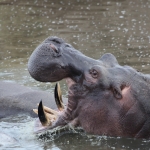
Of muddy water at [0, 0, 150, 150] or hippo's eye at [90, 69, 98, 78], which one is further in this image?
muddy water at [0, 0, 150, 150]

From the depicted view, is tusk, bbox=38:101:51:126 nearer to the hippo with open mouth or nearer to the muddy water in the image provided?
the hippo with open mouth

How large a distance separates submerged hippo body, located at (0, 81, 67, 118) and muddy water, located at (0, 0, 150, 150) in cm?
16

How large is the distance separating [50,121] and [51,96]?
3.98 ft

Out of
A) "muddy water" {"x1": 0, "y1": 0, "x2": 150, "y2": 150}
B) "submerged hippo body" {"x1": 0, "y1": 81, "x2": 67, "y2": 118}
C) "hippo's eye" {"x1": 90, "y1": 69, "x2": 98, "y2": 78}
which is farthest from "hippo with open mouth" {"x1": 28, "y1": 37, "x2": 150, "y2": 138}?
"submerged hippo body" {"x1": 0, "y1": 81, "x2": 67, "y2": 118}

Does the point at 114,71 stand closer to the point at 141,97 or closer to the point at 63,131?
the point at 141,97

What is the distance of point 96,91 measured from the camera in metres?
5.02

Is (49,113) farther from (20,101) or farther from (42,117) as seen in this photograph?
(20,101)

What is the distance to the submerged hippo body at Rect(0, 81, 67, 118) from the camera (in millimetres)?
6211

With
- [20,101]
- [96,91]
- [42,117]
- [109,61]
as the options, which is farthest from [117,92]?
[20,101]

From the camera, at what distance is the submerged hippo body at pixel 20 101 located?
6211 millimetres

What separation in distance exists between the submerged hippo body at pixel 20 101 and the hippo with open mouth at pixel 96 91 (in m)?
1.10

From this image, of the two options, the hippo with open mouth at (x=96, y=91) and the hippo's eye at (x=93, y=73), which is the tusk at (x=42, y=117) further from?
the hippo's eye at (x=93, y=73)

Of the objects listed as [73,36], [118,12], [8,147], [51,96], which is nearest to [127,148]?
[8,147]

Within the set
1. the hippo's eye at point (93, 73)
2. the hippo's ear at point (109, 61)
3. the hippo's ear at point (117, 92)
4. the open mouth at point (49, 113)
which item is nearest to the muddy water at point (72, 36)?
the open mouth at point (49, 113)
